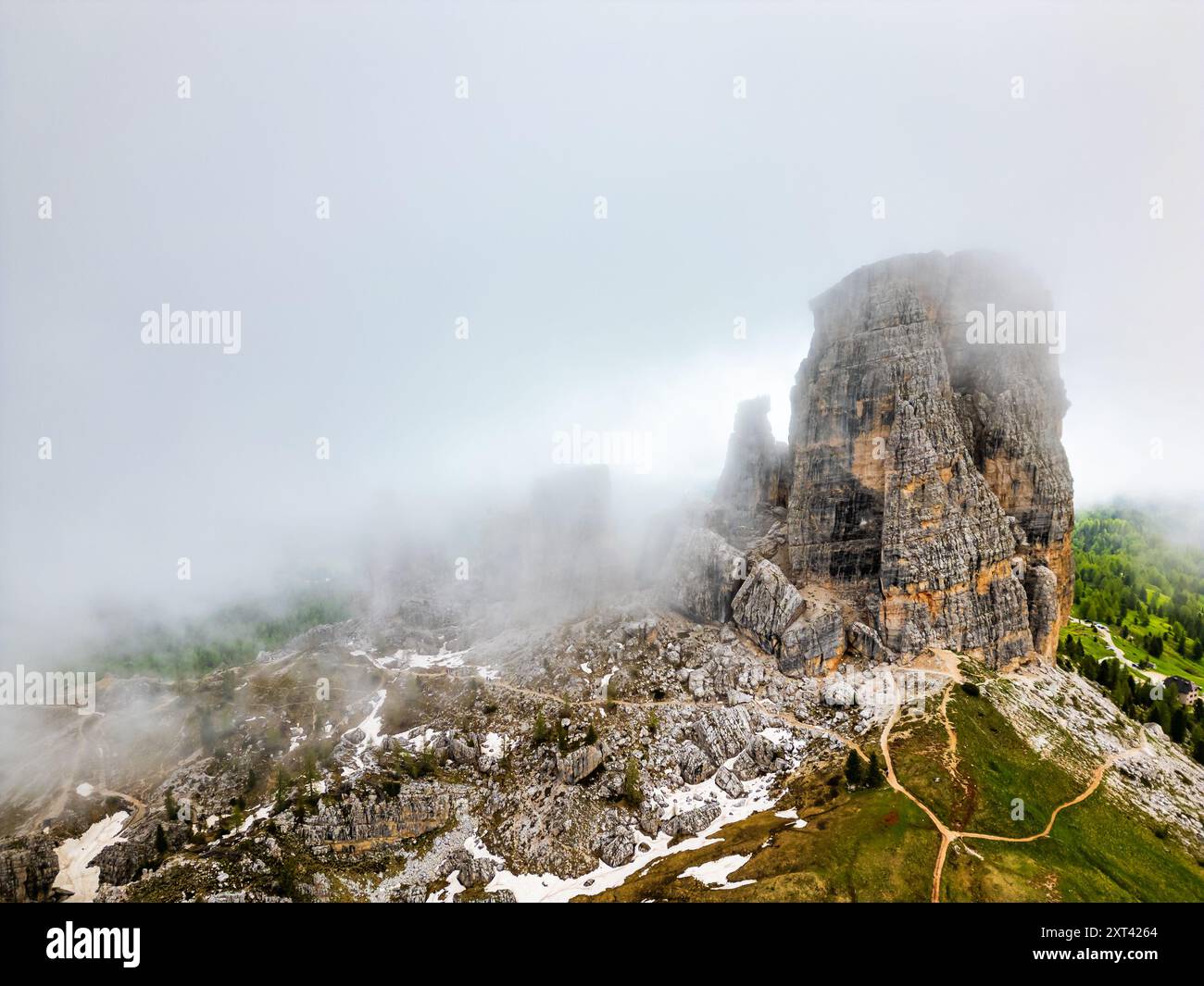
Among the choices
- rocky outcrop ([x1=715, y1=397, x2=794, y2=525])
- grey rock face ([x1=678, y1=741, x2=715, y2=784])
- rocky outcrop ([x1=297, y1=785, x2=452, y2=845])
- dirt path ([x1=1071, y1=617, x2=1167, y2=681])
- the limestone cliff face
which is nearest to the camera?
rocky outcrop ([x1=297, y1=785, x2=452, y2=845])

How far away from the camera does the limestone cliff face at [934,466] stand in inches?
3150

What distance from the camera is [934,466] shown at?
80.6 m

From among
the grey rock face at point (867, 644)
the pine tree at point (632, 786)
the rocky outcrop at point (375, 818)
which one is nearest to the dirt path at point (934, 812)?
the grey rock face at point (867, 644)

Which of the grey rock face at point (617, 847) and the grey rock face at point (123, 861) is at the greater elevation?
the grey rock face at point (617, 847)

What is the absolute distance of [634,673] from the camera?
91.0 m

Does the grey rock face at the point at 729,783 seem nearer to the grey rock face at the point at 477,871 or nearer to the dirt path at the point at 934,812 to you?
the dirt path at the point at 934,812

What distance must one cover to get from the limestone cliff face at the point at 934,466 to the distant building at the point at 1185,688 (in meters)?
52.0

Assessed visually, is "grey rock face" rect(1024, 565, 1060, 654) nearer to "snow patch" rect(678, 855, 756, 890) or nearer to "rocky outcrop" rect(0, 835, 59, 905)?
"snow patch" rect(678, 855, 756, 890)

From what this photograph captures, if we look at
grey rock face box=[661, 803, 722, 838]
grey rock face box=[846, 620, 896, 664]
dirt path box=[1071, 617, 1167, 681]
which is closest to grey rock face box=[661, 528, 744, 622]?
grey rock face box=[846, 620, 896, 664]

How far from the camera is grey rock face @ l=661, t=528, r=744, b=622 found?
9581cm

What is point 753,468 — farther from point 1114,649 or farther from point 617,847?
point 1114,649

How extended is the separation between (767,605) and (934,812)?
3726 cm

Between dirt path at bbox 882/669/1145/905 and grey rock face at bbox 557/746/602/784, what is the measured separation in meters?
38.9
